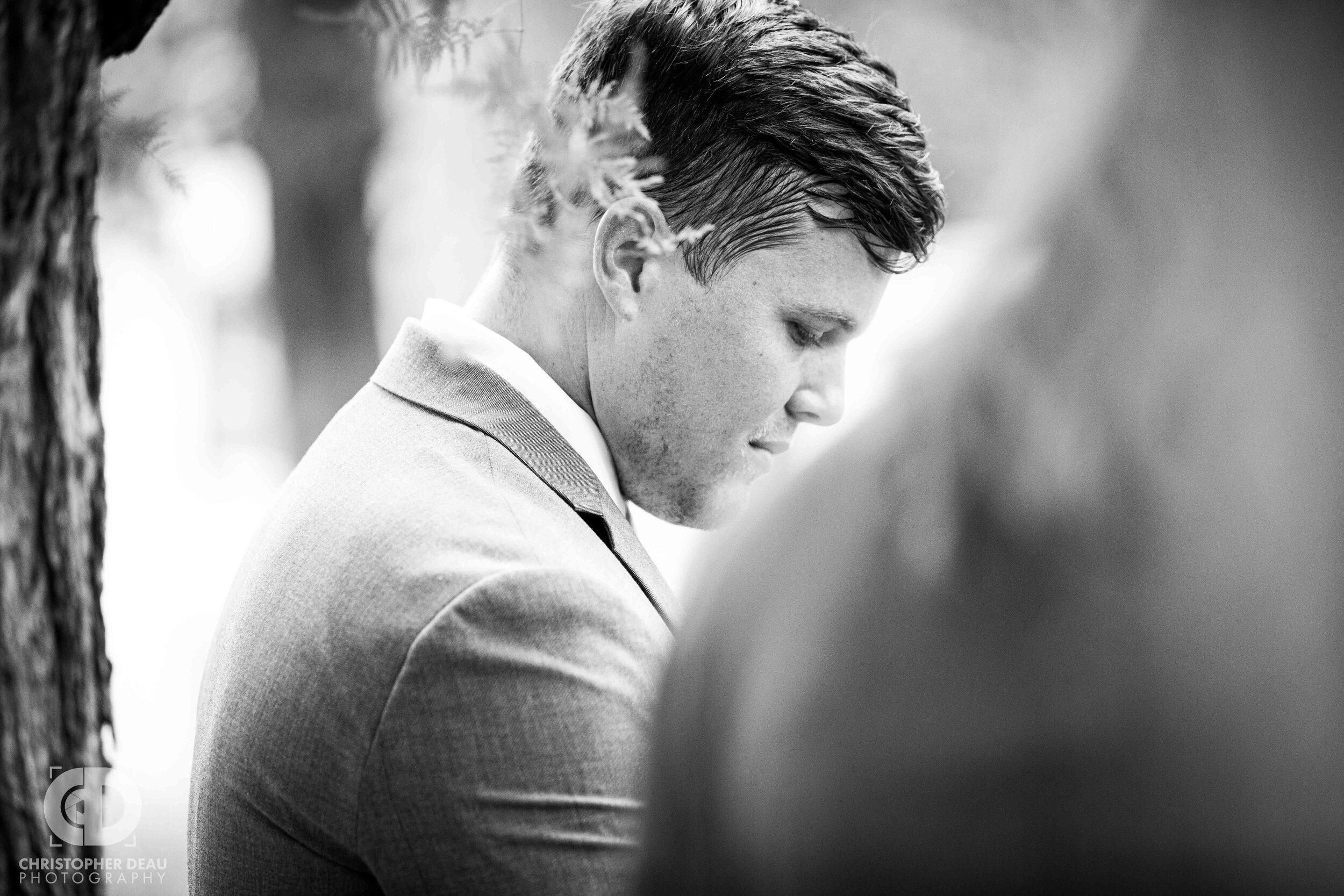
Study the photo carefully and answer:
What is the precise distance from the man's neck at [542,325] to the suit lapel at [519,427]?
0.20 meters

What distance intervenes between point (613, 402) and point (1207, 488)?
1475 mm

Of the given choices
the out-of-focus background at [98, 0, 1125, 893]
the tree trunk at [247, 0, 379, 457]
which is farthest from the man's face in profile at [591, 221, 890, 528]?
the tree trunk at [247, 0, 379, 457]

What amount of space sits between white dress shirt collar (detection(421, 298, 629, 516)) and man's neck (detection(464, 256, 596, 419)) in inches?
0.8

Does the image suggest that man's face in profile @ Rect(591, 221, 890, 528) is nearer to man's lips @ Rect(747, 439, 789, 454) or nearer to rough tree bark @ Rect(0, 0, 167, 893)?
man's lips @ Rect(747, 439, 789, 454)

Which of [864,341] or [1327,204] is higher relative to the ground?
[1327,204]

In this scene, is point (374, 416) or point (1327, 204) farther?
point (374, 416)

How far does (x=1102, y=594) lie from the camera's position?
735 millimetres

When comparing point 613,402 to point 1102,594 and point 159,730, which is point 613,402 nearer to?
point 1102,594

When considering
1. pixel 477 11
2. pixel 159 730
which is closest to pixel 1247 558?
pixel 477 11

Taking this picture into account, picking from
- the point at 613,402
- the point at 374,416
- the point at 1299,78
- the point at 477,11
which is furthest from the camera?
the point at 613,402

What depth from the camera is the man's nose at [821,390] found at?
225 cm

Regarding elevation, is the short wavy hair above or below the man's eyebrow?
above

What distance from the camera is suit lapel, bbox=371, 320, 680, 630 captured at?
1.86 meters

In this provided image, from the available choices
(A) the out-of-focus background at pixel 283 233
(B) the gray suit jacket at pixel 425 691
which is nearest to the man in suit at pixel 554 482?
(B) the gray suit jacket at pixel 425 691
